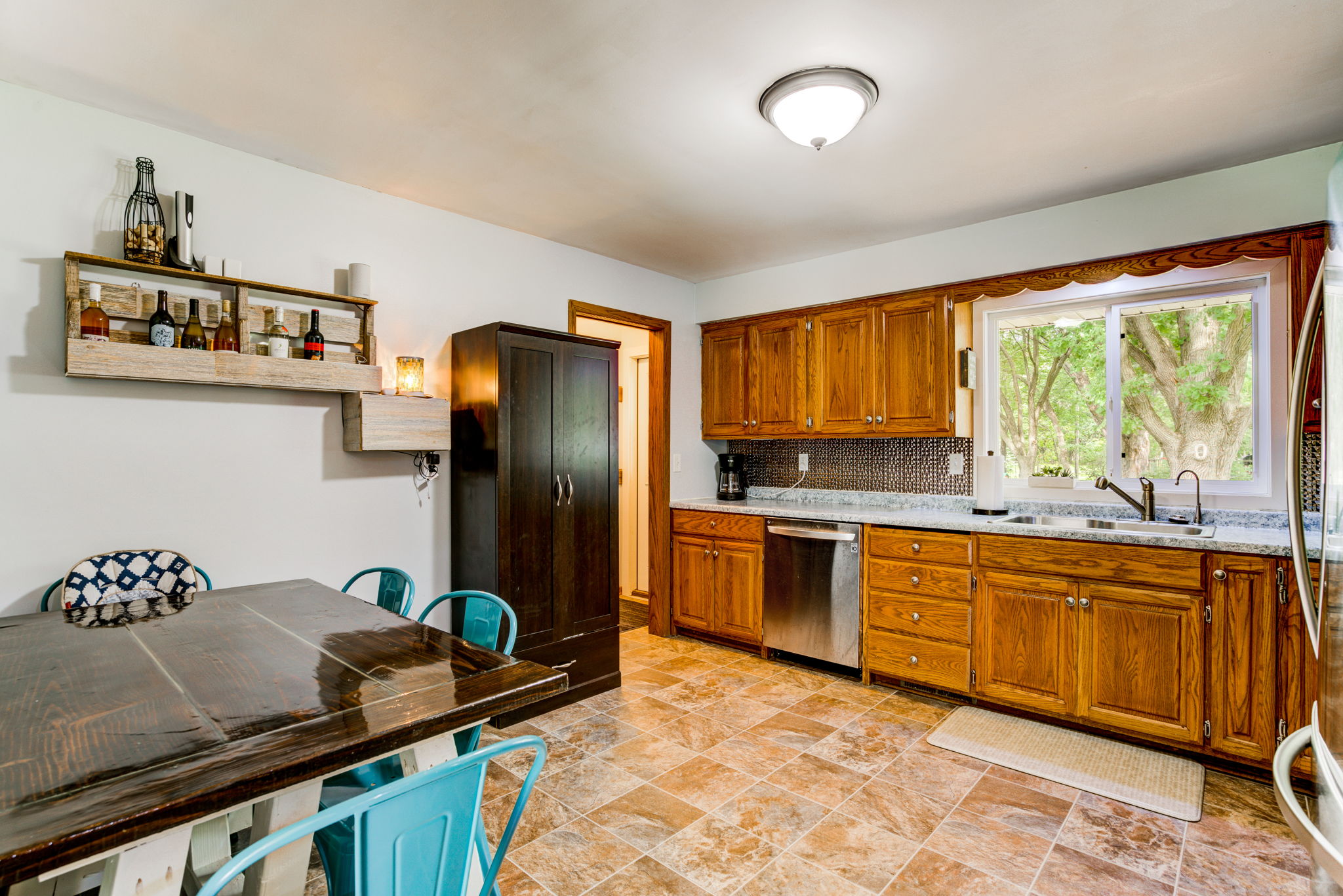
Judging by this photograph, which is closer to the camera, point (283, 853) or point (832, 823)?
point (283, 853)

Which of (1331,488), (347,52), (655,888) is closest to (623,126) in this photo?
(347,52)

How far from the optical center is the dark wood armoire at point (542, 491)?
3141 mm

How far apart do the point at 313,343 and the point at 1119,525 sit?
386 cm

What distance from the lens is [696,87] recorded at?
2.25 meters

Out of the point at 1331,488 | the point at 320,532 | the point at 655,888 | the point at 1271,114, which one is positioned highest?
the point at 1271,114

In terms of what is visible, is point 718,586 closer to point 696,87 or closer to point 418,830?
point 696,87

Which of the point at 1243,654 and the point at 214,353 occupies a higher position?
the point at 214,353

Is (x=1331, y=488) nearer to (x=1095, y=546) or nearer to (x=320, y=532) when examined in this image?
(x=1095, y=546)

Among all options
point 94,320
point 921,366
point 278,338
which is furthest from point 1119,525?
point 94,320

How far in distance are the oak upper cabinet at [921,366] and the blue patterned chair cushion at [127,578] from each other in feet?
11.5

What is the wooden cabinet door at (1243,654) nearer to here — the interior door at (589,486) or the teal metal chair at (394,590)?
the interior door at (589,486)

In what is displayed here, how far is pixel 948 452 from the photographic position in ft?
13.0

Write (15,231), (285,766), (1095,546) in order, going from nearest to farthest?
1. (285,766)
2. (15,231)
3. (1095,546)

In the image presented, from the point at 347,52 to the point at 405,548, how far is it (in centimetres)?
213
